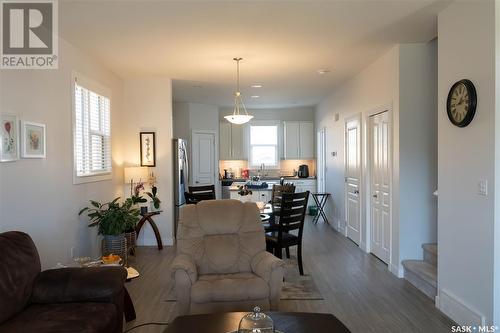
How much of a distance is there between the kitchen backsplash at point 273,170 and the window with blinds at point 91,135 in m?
4.69

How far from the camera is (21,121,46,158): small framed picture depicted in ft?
11.0

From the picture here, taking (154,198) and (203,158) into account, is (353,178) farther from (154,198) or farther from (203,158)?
(203,158)

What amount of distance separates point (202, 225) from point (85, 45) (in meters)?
2.69

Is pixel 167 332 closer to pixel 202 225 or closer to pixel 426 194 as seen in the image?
pixel 202 225

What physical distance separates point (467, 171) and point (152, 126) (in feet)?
15.5

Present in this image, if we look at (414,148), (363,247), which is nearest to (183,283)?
(414,148)

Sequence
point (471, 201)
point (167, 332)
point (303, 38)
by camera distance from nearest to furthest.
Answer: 1. point (167, 332)
2. point (471, 201)
3. point (303, 38)

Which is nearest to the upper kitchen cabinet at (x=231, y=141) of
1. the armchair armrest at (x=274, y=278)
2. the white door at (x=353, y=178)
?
the white door at (x=353, y=178)

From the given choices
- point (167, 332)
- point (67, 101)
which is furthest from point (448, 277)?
point (67, 101)

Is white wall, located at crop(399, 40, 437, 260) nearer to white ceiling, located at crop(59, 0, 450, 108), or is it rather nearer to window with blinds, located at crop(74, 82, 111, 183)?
white ceiling, located at crop(59, 0, 450, 108)

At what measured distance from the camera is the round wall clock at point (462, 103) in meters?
2.92

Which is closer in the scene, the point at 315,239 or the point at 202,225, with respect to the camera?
the point at 202,225

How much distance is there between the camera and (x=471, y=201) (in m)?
2.98

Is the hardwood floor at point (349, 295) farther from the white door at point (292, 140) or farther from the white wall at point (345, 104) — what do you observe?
the white door at point (292, 140)
